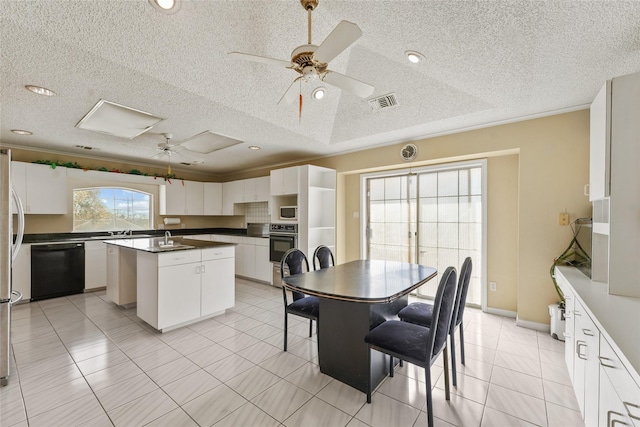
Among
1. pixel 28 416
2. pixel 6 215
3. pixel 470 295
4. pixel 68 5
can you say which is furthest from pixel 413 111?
pixel 28 416

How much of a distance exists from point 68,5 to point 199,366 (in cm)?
280

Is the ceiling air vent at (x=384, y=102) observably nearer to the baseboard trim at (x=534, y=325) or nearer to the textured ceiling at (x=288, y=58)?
the textured ceiling at (x=288, y=58)

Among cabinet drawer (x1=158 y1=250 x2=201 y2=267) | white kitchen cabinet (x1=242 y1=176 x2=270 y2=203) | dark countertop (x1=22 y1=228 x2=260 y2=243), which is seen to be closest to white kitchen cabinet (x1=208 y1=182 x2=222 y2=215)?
dark countertop (x1=22 y1=228 x2=260 y2=243)

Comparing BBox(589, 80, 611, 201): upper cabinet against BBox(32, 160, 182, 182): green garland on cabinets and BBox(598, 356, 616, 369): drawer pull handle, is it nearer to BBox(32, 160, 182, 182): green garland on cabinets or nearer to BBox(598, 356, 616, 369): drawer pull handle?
BBox(598, 356, 616, 369): drawer pull handle

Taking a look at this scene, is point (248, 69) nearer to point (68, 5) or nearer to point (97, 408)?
point (68, 5)

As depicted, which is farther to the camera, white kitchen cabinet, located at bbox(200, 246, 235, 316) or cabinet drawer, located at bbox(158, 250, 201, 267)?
white kitchen cabinet, located at bbox(200, 246, 235, 316)

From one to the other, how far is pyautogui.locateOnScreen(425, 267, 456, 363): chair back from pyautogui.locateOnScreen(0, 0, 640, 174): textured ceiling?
1775mm

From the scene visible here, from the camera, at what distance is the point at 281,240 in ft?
16.5

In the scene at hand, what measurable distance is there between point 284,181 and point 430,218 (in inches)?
103

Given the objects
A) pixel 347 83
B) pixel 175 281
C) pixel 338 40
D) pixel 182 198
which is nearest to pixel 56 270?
pixel 182 198

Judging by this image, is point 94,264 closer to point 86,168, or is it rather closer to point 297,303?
point 86,168

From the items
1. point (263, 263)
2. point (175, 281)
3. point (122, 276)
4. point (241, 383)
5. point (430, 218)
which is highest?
point (430, 218)

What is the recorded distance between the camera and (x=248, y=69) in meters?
2.51

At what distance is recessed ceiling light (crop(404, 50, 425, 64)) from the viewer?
90.8 inches
